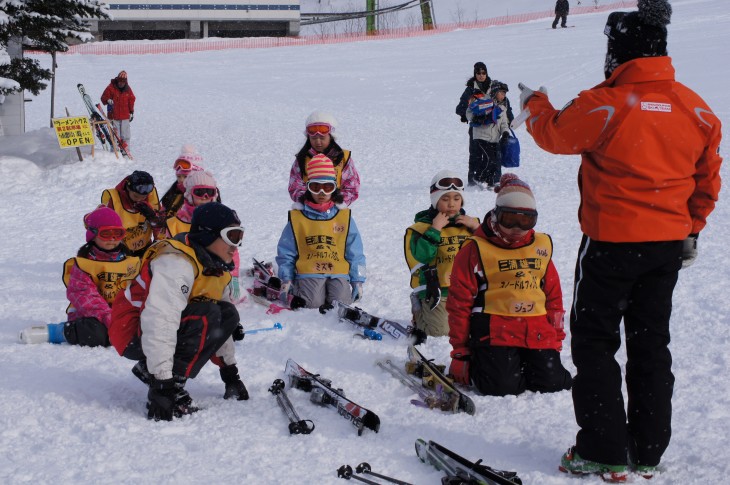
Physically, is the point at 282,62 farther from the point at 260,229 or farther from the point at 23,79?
the point at 260,229

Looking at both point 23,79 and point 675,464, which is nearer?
point 675,464

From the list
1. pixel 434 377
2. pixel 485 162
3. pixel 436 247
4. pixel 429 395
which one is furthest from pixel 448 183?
pixel 485 162

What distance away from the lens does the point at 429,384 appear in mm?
4594

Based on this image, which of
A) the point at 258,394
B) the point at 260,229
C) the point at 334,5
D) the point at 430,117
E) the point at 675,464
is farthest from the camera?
the point at 334,5

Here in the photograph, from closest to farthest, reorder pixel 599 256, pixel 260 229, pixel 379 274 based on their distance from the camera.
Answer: pixel 599 256
pixel 379 274
pixel 260 229

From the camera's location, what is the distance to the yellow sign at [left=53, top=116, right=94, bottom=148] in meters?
14.5

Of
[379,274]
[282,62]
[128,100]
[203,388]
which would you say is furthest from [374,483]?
[282,62]

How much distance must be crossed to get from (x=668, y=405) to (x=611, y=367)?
0.97ft

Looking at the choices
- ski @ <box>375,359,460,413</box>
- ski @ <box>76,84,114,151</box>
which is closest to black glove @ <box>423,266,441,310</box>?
ski @ <box>375,359,460,413</box>

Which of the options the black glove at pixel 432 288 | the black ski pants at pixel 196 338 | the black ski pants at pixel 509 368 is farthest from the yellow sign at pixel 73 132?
the black ski pants at pixel 509 368

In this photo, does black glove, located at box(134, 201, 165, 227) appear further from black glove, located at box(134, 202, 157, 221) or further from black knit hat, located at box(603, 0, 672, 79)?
black knit hat, located at box(603, 0, 672, 79)

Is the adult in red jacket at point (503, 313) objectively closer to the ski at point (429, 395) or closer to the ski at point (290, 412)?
the ski at point (429, 395)

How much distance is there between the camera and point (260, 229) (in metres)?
10.0

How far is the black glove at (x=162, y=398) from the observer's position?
13.5ft
